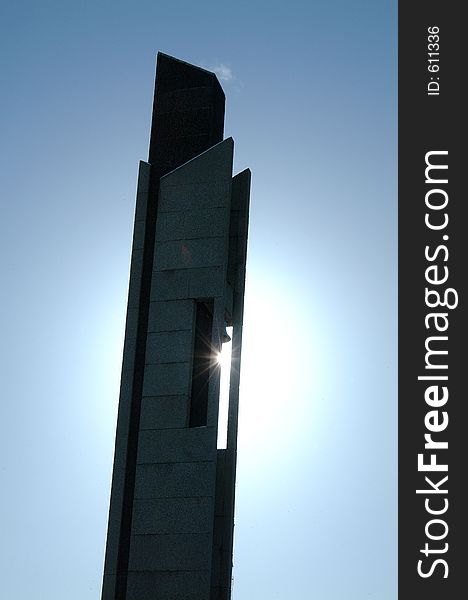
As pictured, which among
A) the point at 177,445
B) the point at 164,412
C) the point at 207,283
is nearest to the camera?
the point at 177,445

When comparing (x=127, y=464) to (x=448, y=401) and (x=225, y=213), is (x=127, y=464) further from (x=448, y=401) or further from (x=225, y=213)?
(x=448, y=401)

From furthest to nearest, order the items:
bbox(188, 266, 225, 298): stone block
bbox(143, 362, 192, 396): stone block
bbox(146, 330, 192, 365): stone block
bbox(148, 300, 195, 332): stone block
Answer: bbox(148, 300, 195, 332): stone block, bbox(188, 266, 225, 298): stone block, bbox(146, 330, 192, 365): stone block, bbox(143, 362, 192, 396): stone block

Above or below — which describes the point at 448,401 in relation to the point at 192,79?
below

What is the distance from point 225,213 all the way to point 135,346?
5.06 metres

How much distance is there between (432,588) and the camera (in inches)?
966

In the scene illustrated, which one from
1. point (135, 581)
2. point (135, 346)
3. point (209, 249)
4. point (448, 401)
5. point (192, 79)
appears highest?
point (192, 79)

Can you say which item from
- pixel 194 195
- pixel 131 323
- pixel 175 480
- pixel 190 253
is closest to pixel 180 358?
pixel 131 323

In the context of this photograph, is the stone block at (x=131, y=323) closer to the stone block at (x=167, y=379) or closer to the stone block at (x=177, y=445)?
the stone block at (x=167, y=379)

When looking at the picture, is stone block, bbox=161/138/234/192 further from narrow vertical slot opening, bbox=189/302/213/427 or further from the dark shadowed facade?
narrow vertical slot opening, bbox=189/302/213/427

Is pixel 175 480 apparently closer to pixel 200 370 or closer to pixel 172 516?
pixel 172 516

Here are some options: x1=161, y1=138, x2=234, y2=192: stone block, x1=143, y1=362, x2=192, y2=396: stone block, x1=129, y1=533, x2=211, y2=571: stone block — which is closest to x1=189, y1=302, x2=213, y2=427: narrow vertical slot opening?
x1=143, y1=362, x2=192, y2=396: stone block

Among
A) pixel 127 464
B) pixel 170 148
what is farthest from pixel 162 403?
pixel 170 148

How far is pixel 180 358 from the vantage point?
1304 inches

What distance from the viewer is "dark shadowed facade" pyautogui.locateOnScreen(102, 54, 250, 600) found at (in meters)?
31.1
